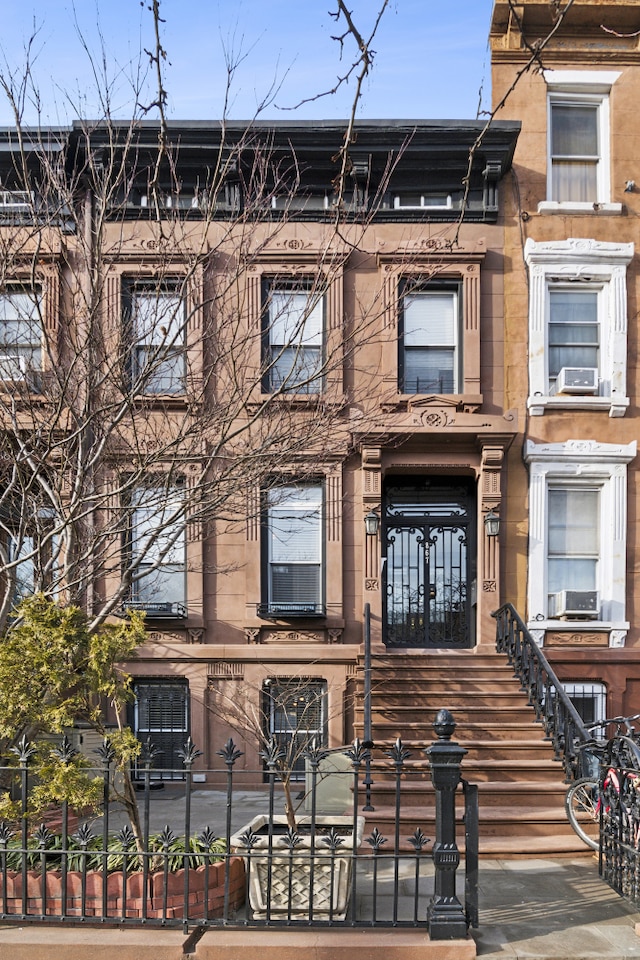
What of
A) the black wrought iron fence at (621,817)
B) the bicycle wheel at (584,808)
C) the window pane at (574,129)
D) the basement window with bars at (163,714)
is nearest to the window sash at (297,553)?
the basement window with bars at (163,714)

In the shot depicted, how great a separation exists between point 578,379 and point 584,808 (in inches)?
246

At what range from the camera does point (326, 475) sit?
43.0ft

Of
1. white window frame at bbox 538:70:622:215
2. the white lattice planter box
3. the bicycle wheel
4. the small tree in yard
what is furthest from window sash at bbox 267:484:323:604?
the white lattice planter box

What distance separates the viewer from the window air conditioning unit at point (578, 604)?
12797 mm

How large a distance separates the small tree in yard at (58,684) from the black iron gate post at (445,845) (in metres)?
2.19

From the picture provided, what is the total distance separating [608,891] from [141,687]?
24.7 ft

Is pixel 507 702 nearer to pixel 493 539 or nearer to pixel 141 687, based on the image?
pixel 493 539

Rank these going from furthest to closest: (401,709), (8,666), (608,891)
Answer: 1. (401,709)
2. (608,891)
3. (8,666)

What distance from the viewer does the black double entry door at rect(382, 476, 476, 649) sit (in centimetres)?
1352

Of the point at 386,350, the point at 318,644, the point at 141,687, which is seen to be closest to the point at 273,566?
the point at 318,644

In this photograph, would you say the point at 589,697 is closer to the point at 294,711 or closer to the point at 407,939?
the point at 294,711

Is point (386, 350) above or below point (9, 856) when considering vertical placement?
above

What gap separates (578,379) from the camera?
42.8ft

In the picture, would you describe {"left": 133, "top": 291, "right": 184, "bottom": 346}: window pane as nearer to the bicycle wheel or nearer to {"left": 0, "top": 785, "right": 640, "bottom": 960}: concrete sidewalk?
{"left": 0, "top": 785, "right": 640, "bottom": 960}: concrete sidewalk
